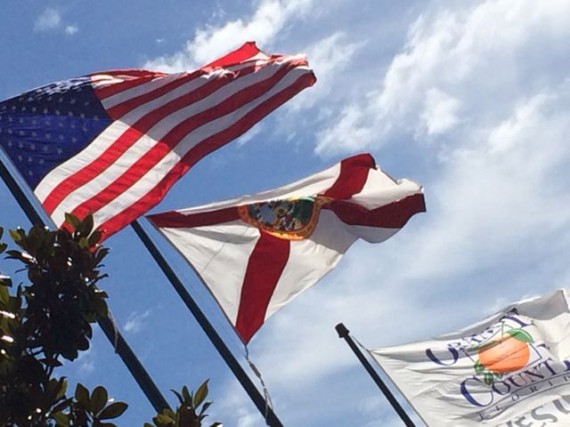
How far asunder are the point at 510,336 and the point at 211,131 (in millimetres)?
6261

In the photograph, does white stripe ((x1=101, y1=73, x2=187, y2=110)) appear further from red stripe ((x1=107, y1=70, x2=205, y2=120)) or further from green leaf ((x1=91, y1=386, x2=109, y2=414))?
green leaf ((x1=91, y1=386, x2=109, y2=414))

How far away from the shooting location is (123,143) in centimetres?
1375

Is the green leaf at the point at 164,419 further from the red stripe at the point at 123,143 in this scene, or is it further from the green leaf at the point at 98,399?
the red stripe at the point at 123,143

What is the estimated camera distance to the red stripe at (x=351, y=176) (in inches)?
613

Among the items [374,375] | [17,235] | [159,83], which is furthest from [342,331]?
[17,235]

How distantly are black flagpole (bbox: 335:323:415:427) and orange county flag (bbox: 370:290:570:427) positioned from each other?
19 centimetres

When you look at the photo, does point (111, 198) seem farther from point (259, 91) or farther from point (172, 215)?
point (259, 91)

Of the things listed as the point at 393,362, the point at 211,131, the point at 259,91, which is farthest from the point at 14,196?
the point at 393,362

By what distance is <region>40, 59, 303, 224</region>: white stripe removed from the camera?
12578mm

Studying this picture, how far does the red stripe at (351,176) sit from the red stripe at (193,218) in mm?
1768

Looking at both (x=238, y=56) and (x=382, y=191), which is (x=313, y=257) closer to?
(x=382, y=191)

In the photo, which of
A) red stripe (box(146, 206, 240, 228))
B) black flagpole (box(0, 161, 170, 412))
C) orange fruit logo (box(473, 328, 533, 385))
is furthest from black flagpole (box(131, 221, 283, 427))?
orange fruit logo (box(473, 328, 533, 385))

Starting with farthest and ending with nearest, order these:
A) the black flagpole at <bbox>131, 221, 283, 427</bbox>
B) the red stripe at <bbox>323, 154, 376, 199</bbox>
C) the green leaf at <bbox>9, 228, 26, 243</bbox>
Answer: the red stripe at <bbox>323, 154, 376, 199</bbox> → the black flagpole at <bbox>131, 221, 283, 427</bbox> → the green leaf at <bbox>9, 228, 26, 243</bbox>

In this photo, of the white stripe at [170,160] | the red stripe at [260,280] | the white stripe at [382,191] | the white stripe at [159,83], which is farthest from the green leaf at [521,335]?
the white stripe at [159,83]
